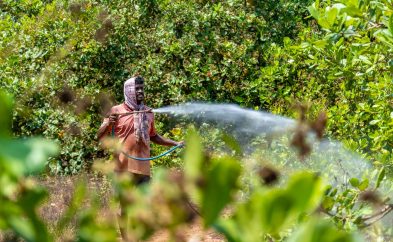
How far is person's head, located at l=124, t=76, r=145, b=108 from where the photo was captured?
21.1 feet

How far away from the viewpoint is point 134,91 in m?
6.43

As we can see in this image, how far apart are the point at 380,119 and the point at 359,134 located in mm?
1888

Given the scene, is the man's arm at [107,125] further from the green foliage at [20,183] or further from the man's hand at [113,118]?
the green foliage at [20,183]

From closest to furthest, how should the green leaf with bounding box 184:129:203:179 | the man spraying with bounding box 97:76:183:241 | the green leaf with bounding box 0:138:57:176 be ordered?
the green leaf with bounding box 0:138:57:176, the green leaf with bounding box 184:129:203:179, the man spraying with bounding box 97:76:183:241

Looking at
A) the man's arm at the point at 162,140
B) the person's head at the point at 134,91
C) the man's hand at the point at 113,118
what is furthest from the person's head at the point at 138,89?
the man's arm at the point at 162,140

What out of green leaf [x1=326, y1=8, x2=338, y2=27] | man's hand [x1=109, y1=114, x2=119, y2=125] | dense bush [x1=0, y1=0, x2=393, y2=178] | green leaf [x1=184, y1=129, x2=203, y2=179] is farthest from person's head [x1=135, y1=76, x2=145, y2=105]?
green leaf [x1=184, y1=129, x2=203, y2=179]

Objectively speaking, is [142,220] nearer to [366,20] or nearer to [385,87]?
[366,20]

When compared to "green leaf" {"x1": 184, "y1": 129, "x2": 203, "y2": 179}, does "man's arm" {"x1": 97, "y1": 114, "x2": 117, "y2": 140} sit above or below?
below

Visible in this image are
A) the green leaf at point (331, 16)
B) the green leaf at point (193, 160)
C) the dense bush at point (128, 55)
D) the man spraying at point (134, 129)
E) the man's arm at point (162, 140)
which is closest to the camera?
the green leaf at point (193, 160)

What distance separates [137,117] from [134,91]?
0.23 m

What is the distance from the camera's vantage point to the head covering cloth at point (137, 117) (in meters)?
6.34

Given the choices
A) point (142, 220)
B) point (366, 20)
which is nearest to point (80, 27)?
point (366, 20)

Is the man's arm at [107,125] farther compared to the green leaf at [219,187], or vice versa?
the man's arm at [107,125]

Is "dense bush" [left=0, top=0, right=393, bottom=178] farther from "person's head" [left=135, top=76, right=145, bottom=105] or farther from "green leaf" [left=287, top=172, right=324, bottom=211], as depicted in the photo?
"green leaf" [left=287, top=172, right=324, bottom=211]
